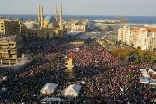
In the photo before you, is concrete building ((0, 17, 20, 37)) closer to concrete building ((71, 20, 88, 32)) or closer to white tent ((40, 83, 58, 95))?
white tent ((40, 83, 58, 95))

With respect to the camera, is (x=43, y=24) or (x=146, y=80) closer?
(x=146, y=80)

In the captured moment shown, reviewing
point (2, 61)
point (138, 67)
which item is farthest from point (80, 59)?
point (2, 61)

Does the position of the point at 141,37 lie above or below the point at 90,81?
above

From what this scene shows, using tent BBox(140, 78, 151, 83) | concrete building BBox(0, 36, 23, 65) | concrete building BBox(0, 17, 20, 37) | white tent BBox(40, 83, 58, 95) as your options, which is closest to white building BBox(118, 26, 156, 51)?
concrete building BBox(0, 17, 20, 37)

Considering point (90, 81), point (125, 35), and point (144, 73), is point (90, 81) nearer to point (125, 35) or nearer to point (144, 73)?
point (144, 73)

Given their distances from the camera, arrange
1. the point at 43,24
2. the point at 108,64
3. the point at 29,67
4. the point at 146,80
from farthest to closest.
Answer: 1. the point at 43,24
2. the point at 108,64
3. the point at 29,67
4. the point at 146,80

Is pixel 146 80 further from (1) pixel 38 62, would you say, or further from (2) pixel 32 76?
(1) pixel 38 62

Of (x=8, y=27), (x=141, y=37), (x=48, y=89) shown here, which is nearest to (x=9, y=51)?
(x=8, y=27)

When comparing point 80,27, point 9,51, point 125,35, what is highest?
point 80,27
